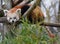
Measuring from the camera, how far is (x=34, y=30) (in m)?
→ 1.40

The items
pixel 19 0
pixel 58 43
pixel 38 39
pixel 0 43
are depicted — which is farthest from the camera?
pixel 19 0

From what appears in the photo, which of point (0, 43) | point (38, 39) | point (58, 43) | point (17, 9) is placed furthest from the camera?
point (17, 9)

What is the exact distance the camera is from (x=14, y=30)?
1.68 meters

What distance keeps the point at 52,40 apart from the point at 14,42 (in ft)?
0.86

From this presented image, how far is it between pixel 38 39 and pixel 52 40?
0.32 ft

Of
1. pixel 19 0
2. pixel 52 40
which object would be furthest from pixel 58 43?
pixel 19 0

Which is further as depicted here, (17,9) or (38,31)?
(17,9)

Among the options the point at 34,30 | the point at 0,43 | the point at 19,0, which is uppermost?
the point at 19,0

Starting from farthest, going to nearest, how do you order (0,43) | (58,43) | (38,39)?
(0,43) < (58,43) < (38,39)

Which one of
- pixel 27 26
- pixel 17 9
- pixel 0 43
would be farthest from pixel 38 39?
pixel 17 9

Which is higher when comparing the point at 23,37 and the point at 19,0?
the point at 19,0

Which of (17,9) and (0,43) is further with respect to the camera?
(17,9)

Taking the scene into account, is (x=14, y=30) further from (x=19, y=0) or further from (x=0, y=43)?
(x=19, y=0)

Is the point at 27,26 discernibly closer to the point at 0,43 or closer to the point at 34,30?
the point at 34,30
